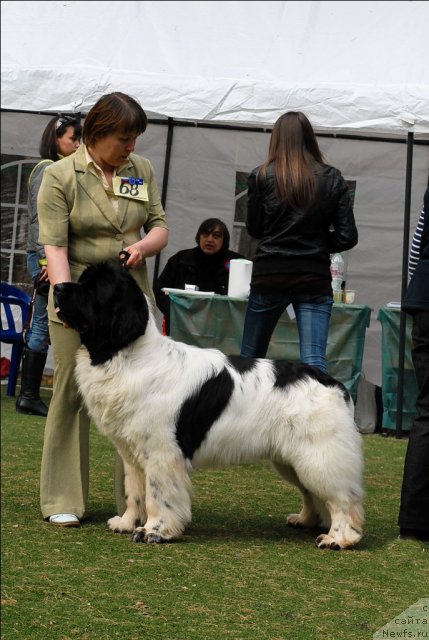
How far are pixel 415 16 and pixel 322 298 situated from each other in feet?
16.2

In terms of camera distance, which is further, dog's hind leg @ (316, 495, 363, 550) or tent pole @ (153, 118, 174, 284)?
tent pole @ (153, 118, 174, 284)

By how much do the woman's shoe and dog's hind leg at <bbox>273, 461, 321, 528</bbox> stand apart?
100cm

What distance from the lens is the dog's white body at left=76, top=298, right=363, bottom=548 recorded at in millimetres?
4422

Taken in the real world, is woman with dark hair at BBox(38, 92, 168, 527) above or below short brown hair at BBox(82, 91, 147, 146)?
below

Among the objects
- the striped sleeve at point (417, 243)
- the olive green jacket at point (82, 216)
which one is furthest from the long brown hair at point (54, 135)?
the striped sleeve at point (417, 243)

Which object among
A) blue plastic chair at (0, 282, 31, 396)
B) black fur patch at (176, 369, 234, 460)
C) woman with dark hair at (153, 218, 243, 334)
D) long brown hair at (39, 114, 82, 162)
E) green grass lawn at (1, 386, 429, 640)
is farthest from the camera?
blue plastic chair at (0, 282, 31, 396)

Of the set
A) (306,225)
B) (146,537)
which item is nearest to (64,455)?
(146,537)

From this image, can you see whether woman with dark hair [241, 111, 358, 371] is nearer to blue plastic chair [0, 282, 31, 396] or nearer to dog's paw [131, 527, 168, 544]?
dog's paw [131, 527, 168, 544]

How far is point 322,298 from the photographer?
210 inches

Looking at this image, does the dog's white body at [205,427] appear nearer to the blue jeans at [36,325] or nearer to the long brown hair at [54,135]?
the long brown hair at [54,135]

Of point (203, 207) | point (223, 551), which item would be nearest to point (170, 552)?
point (223, 551)

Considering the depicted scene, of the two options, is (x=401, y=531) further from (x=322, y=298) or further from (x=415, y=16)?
(x=415, y=16)

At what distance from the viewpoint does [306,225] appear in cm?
530

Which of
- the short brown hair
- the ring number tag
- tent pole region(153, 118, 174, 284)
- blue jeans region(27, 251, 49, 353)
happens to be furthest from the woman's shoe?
tent pole region(153, 118, 174, 284)
